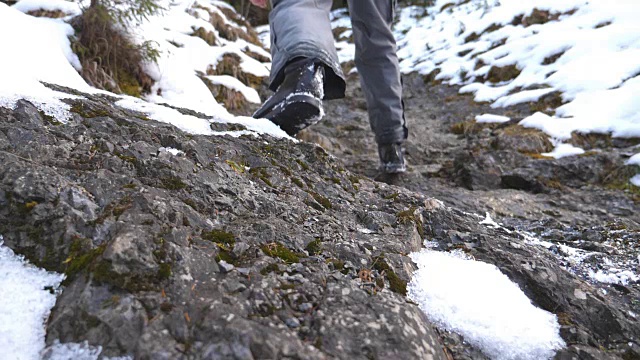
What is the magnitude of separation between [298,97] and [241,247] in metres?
1.16

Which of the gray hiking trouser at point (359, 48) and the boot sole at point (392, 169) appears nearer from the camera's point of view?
the gray hiking trouser at point (359, 48)

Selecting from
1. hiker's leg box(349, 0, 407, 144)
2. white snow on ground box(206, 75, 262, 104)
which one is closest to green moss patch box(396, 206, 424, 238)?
hiker's leg box(349, 0, 407, 144)

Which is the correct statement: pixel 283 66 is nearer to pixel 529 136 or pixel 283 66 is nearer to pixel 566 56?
pixel 529 136

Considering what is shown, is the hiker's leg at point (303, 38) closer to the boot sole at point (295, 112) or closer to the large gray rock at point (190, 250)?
the boot sole at point (295, 112)

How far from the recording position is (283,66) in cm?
223

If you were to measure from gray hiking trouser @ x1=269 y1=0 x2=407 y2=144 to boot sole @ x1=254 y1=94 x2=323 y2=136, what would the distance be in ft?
0.85

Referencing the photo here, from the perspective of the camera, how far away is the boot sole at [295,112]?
2.08 meters

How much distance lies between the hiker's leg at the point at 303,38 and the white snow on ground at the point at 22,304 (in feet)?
5.43

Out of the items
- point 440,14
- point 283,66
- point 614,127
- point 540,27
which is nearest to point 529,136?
point 614,127

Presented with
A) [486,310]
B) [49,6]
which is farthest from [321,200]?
[49,6]

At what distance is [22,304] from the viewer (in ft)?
2.78

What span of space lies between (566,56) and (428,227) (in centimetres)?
564

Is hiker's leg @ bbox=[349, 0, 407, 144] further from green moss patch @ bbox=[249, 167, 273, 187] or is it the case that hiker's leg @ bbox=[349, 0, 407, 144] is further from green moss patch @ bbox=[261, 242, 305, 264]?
green moss patch @ bbox=[261, 242, 305, 264]

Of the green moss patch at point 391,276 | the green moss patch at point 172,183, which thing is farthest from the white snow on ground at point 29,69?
the green moss patch at point 391,276
